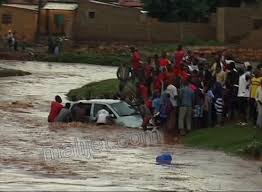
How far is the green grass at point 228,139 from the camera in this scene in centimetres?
2038

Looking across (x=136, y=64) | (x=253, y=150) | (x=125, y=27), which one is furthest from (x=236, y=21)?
(x=253, y=150)

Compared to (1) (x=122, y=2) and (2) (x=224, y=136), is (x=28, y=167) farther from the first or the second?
(1) (x=122, y=2)

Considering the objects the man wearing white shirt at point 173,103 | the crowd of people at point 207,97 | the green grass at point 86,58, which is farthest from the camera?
the green grass at point 86,58

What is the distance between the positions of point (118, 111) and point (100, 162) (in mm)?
7546

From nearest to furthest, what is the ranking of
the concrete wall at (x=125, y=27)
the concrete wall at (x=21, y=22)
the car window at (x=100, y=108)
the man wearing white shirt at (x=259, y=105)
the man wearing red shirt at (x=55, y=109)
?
the man wearing white shirt at (x=259, y=105)
the car window at (x=100, y=108)
the man wearing red shirt at (x=55, y=109)
the concrete wall at (x=125, y=27)
the concrete wall at (x=21, y=22)

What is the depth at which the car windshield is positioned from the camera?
1003 inches

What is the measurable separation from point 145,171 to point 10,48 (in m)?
43.5

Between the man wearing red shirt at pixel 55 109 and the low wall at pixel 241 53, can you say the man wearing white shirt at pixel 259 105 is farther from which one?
the low wall at pixel 241 53

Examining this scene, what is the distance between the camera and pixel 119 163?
59.0ft

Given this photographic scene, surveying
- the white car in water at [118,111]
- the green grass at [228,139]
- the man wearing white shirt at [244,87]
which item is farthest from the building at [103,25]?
the green grass at [228,139]

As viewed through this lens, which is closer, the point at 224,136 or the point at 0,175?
the point at 0,175

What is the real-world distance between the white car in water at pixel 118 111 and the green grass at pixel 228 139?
2557 mm

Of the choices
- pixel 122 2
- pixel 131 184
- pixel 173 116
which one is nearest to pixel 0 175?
pixel 131 184

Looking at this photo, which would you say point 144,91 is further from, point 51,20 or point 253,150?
point 51,20
